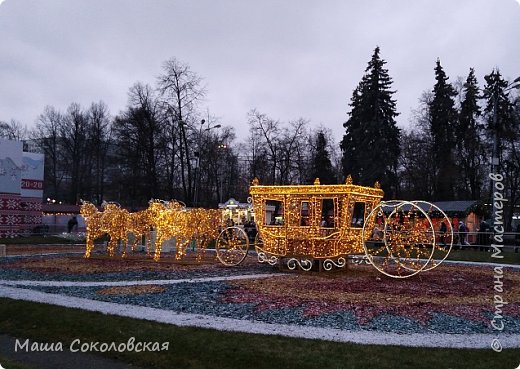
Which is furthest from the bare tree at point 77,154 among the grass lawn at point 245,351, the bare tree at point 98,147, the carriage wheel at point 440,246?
the grass lawn at point 245,351

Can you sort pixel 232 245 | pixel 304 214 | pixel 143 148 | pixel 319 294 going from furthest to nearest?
pixel 143 148 < pixel 232 245 < pixel 304 214 < pixel 319 294

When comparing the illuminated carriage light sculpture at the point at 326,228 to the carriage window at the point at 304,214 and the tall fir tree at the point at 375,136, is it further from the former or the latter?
→ the tall fir tree at the point at 375,136

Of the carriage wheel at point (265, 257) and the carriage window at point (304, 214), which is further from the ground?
the carriage window at point (304, 214)

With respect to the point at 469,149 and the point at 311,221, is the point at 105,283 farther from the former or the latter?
the point at 469,149

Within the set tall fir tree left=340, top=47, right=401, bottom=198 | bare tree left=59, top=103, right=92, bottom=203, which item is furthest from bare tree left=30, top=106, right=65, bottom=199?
tall fir tree left=340, top=47, right=401, bottom=198

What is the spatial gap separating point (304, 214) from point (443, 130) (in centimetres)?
3317

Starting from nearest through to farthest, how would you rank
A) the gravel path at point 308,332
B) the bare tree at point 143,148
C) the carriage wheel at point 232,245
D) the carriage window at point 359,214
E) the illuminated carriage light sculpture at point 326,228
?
the gravel path at point 308,332 < the illuminated carriage light sculpture at point 326,228 < the carriage window at point 359,214 < the carriage wheel at point 232,245 < the bare tree at point 143,148

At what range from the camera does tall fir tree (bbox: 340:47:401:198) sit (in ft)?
140

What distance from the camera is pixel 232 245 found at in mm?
18453

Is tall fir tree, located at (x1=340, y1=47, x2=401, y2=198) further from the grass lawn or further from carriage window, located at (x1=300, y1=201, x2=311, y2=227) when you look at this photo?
the grass lawn

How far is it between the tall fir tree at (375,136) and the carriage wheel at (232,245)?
2548 cm

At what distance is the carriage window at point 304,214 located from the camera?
1562 centimetres

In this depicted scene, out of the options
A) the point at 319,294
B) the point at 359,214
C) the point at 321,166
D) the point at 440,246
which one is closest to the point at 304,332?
the point at 319,294

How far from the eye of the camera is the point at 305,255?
15578 millimetres
